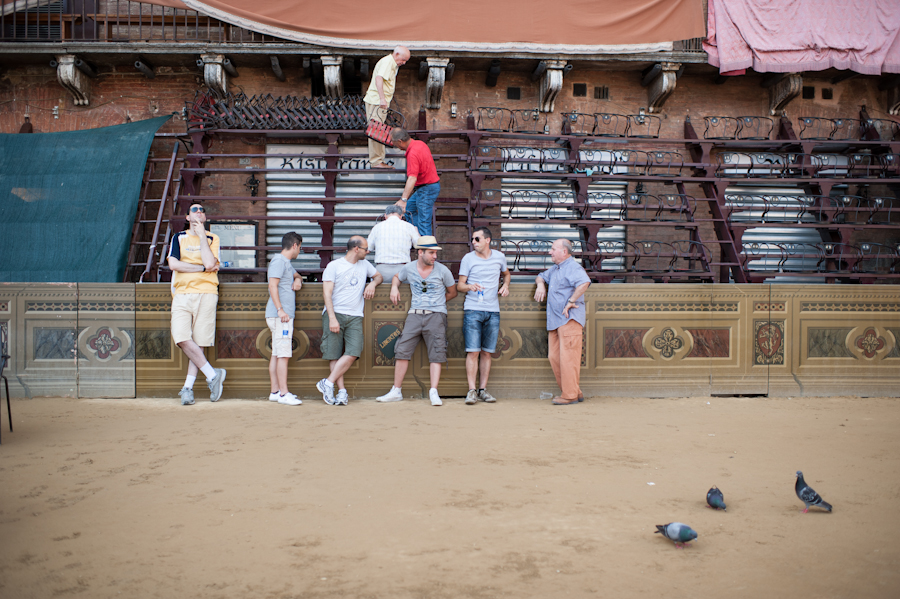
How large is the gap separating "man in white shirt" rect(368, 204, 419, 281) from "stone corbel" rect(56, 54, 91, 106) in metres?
6.75

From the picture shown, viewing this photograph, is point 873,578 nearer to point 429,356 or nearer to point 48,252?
point 429,356

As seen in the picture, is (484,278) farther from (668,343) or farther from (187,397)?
(187,397)

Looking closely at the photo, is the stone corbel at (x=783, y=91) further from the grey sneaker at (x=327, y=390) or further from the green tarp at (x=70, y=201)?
the green tarp at (x=70, y=201)

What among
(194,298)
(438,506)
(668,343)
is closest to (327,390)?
(194,298)

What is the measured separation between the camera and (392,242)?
756 centimetres

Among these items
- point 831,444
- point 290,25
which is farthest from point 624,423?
point 290,25

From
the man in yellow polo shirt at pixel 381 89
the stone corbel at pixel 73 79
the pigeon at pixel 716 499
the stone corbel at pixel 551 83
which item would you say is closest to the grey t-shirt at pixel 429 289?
the man in yellow polo shirt at pixel 381 89

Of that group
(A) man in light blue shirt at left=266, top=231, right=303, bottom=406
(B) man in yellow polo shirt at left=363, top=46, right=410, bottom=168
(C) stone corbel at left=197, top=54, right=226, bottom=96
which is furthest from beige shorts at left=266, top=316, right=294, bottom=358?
(C) stone corbel at left=197, top=54, right=226, bottom=96

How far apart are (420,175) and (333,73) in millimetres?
3614

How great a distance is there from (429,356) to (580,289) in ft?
5.90

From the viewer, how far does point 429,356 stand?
7168 mm

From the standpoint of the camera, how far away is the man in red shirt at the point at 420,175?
8102 millimetres

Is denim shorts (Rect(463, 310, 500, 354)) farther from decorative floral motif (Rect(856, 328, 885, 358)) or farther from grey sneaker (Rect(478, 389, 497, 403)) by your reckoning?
decorative floral motif (Rect(856, 328, 885, 358))

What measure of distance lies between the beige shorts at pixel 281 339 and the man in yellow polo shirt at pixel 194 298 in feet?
2.34
